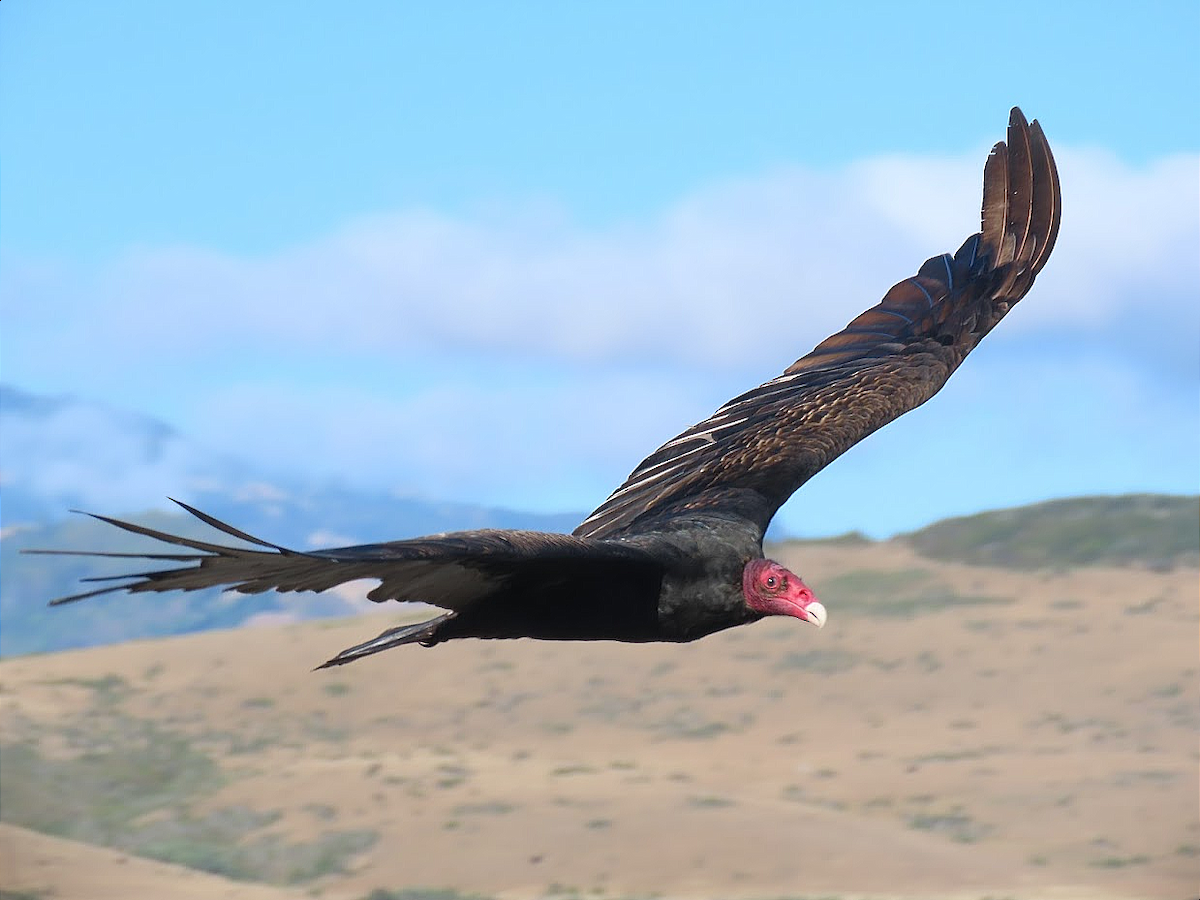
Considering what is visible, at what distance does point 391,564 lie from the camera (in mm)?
6430

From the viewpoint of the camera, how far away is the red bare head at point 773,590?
826 cm

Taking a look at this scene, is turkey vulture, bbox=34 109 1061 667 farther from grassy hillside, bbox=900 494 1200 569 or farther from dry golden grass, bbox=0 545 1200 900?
grassy hillside, bbox=900 494 1200 569

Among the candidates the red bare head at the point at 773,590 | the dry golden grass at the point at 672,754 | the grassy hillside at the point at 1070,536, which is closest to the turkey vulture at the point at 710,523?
the red bare head at the point at 773,590

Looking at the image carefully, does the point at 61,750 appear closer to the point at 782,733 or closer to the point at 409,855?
the point at 409,855

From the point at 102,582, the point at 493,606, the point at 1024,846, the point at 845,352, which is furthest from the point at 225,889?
the point at 102,582

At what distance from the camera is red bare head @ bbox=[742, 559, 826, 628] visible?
8.26 m

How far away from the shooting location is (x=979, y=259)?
39.2 feet

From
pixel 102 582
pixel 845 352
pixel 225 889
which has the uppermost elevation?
pixel 845 352

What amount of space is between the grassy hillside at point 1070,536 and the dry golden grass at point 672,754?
1.09 metres

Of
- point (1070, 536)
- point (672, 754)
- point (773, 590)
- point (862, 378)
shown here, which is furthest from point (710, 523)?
point (1070, 536)

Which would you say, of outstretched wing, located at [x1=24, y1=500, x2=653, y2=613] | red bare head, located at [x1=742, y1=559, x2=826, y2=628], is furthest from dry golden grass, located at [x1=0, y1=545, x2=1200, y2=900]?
outstretched wing, located at [x1=24, y1=500, x2=653, y2=613]

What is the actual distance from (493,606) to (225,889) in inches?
1043

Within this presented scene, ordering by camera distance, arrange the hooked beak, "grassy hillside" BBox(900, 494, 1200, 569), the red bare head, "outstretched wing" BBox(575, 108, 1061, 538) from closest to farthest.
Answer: the red bare head, the hooked beak, "outstretched wing" BBox(575, 108, 1061, 538), "grassy hillside" BBox(900, 494, 1200, 569)

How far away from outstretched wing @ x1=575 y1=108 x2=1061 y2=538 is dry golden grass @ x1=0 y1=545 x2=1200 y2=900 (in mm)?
17725
